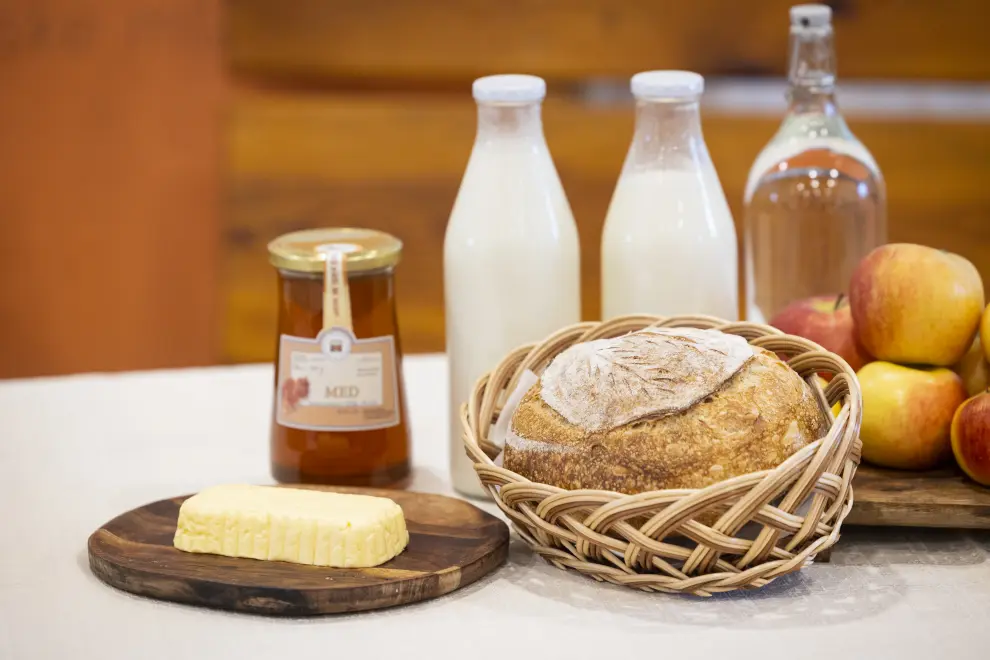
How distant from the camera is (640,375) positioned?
0.76m

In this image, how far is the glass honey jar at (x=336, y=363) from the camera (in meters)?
0.91

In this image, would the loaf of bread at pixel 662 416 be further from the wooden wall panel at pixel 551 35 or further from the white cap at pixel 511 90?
the wooden wall panel at pixel 551 35

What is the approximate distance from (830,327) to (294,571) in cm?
46

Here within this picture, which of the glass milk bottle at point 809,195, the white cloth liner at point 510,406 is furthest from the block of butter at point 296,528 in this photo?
the glass milk bottle at point 809,195

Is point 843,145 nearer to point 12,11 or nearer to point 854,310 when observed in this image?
point 854,310

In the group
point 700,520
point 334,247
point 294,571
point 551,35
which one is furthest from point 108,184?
point 700,520

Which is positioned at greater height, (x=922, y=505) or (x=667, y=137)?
(x=667, y=137)

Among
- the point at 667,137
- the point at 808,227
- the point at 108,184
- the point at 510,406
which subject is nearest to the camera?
the point at 510,406

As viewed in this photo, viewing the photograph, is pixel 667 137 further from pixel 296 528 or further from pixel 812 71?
pixel 296 528

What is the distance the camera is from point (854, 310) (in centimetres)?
90

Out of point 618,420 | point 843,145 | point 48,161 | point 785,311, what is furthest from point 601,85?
point 618,420

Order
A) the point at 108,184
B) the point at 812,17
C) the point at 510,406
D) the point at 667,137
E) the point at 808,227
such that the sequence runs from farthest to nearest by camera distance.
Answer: the point at 108,184
the point at 808,227
the point at 812,17
the point at 667,137
the point at 510,406

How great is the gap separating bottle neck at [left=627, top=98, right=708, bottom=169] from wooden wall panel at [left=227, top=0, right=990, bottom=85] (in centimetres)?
148

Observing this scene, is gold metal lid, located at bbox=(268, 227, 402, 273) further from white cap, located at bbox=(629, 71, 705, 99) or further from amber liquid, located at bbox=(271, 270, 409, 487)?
white cap, located at bbox=(629, 71, 705, 99)
